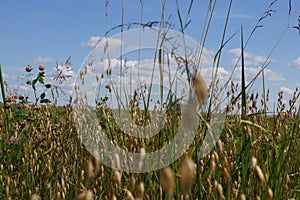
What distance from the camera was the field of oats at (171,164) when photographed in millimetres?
1083

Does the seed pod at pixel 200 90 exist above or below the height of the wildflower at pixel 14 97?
above

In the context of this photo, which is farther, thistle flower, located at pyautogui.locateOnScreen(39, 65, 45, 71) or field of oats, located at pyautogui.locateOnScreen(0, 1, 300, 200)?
thistle flower, located at pyautogui.locateOnScreen(39, 65, 45, 71)

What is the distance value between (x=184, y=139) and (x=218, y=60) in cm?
40

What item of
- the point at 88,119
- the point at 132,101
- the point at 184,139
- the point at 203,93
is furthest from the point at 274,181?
the point at 88,119

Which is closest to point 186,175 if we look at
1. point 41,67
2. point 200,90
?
point 200,90

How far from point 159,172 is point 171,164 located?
74 millimetres

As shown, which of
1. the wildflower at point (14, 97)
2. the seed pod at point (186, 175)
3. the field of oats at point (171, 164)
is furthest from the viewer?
the wildflower at point (14, 97)

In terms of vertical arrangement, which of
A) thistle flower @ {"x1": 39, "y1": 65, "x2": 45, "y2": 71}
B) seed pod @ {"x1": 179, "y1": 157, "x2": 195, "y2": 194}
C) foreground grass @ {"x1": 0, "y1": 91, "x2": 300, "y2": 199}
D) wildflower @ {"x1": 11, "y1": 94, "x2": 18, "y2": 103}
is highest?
thistle flower @ {"x1": 39, "y1": 65, "x2": 45, "y2": 71}

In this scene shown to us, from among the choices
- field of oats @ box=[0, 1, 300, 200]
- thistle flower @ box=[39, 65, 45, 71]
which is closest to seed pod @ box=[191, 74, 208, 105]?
field of oats @ box=[0, 1, 300, 200]

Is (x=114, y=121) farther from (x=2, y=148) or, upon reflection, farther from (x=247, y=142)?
(x=247, y=142)

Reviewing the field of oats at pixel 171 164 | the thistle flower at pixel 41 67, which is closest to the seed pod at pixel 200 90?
the field of oats at pixel 171 164

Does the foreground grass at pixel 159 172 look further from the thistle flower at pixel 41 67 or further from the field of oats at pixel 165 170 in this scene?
the thistle flower at pixel 41 67

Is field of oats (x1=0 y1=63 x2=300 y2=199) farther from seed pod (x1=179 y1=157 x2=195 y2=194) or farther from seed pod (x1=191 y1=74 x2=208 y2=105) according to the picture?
seed pod (x1=191 y1=74 x2=208 y2=105)

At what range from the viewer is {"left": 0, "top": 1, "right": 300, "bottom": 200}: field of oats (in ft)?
3.55
